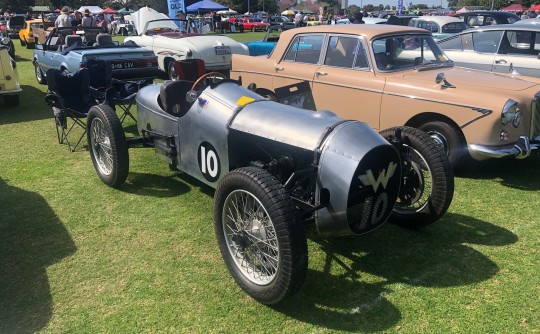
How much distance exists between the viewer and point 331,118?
10.4ft

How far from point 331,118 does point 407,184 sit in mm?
996

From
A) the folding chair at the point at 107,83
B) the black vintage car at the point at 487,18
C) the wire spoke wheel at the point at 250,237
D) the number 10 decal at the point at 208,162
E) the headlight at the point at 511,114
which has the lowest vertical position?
the wire spoke wheel at the point at 250,237

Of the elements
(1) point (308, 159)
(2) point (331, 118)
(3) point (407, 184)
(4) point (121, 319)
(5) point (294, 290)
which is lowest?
(4) point (121, 319)

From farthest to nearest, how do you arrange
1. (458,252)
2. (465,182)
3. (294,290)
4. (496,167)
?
(496,167)
(465,182)
(458,252)
(294,290)

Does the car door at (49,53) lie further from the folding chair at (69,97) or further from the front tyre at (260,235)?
the front tyre at (260,235)

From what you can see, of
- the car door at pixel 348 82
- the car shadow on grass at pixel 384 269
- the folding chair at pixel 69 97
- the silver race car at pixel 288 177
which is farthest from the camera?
the folding chair at pixel 69 97

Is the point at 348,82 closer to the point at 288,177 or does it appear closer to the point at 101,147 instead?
the point at 288,177

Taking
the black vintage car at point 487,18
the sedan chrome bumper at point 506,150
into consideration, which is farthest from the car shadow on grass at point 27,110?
the black vintage car at point 487,18

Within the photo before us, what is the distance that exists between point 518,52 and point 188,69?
19.1 ft

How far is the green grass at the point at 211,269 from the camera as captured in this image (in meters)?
2.73

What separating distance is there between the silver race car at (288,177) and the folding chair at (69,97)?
2.57 meters

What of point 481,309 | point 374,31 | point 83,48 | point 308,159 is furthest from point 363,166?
point 83,48

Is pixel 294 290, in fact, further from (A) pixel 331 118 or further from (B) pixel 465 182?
(B) pixel 465 182

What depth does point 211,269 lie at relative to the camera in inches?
129
